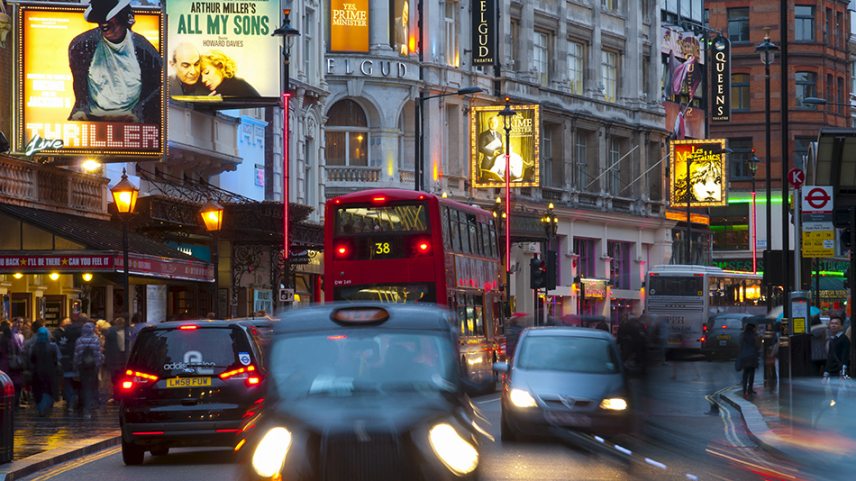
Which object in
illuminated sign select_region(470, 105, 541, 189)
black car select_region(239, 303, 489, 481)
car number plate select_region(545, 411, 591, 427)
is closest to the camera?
black car select_region(239, 303, 489, 481)

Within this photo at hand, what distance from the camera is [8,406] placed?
Result: 20.1 metres


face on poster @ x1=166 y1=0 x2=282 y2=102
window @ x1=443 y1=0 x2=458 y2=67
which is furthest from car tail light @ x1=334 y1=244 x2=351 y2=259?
window @ x1=443 y1=0 x2=458 y2=67

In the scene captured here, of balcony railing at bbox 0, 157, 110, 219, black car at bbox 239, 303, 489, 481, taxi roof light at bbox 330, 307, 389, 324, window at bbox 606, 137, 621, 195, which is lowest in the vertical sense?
black car at bbox 239, 303, 489, 481

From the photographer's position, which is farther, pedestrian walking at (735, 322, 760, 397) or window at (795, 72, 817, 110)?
window at (795, 72, 817, 110)

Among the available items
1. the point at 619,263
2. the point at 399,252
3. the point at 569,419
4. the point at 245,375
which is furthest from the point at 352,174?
the point at 245,375

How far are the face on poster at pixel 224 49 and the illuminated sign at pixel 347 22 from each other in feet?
60.1

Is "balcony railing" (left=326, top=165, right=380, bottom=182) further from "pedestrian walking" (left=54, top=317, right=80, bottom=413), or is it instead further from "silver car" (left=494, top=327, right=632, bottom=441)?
"silver car" (left=494, top=327, right=632, bottom=441)

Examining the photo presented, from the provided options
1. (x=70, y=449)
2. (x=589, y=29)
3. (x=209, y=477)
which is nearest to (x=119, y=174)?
(x=70, y=449)

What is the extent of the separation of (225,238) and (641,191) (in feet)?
122

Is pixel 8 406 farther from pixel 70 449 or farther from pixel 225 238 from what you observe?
pixel 225 238

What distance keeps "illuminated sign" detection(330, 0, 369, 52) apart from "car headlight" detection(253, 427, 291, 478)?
5267 cm

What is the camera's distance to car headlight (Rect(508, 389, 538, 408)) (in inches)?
899

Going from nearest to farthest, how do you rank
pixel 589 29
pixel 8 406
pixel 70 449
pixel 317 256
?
pixel 8 406
pixel 70 449
pixel 317 256
pixel 589 29

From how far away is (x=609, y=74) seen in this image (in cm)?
8056
